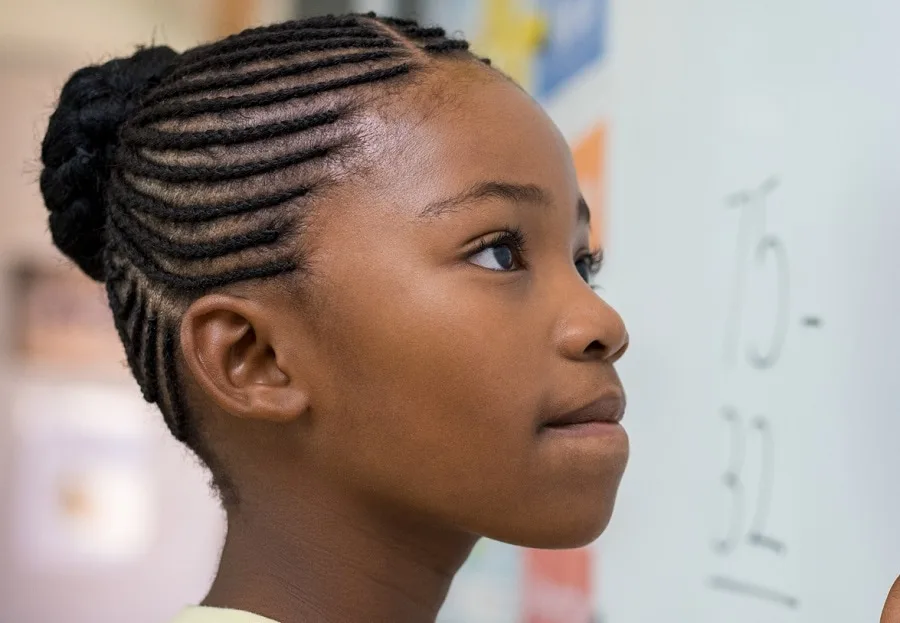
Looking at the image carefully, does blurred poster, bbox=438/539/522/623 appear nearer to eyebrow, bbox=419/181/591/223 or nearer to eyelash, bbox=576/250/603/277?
eyelash, bbox=576/250/603/277

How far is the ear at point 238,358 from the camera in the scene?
1.80 feet

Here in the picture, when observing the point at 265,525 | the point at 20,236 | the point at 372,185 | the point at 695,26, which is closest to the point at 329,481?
the point at 265,525

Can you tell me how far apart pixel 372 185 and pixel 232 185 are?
84 mm

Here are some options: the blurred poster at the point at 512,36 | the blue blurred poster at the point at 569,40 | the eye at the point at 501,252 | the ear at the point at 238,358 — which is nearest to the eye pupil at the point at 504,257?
the eye at the point at 501,252

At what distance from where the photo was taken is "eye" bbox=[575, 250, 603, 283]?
617 mm

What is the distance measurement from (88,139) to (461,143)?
269 millimetres

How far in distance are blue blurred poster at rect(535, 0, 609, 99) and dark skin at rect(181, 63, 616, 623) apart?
307 mm

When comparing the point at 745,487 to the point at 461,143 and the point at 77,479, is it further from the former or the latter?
the point at 77,479

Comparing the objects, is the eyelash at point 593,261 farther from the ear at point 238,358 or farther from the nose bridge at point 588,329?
the ear at point 238,358

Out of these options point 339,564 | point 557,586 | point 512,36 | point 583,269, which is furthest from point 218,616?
point 512,36

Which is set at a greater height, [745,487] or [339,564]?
[745,487]

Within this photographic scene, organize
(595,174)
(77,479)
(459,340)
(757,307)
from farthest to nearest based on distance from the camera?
(77,479)
(595,174)
(757,307)
(459,340)

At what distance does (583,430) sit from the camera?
20.6 inches

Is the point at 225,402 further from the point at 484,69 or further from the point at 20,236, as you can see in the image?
the point at 20,236
